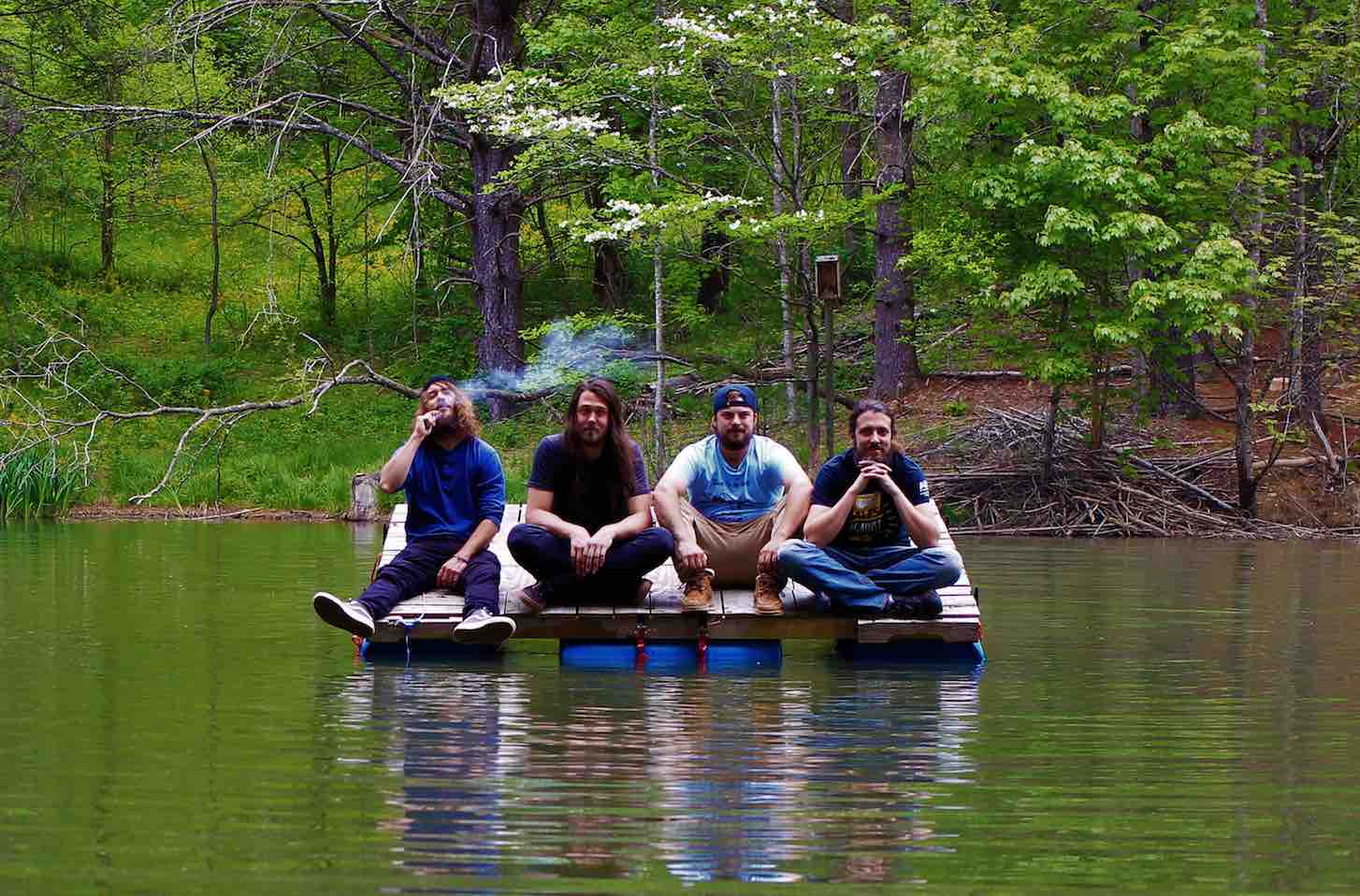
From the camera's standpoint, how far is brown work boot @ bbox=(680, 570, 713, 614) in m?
9.26

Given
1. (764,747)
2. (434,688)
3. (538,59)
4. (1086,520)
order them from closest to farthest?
(764,747) < (434,688) < (1086,520) < (538,59)

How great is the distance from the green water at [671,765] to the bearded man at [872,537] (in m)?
0.40

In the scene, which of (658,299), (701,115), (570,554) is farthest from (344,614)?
(701,115)

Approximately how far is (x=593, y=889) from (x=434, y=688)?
13.0ft

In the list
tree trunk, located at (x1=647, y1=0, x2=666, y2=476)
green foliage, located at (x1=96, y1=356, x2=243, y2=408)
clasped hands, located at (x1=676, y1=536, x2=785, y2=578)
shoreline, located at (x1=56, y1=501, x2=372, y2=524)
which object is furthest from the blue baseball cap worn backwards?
green foliage, located at (x1=96, y1=356, x2=243, y2=408)

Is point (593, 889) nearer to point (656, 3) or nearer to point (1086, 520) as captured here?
point (1086, 520)

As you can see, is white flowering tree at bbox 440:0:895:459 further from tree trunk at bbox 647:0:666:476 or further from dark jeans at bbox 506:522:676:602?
dark jeans at bbox 506:522:676:602

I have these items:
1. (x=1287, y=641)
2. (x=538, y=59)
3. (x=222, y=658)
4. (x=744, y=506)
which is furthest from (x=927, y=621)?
(x=538, y=59)

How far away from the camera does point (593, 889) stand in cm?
424

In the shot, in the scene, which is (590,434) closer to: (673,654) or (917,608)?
(673,654)

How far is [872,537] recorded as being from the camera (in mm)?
9477

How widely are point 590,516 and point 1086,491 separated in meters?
13.3

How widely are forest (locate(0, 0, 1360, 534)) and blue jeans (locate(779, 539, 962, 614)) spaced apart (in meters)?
8.43

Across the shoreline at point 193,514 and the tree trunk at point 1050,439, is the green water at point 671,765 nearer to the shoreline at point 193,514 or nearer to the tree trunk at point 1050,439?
the tree trunk at point 1050,439
